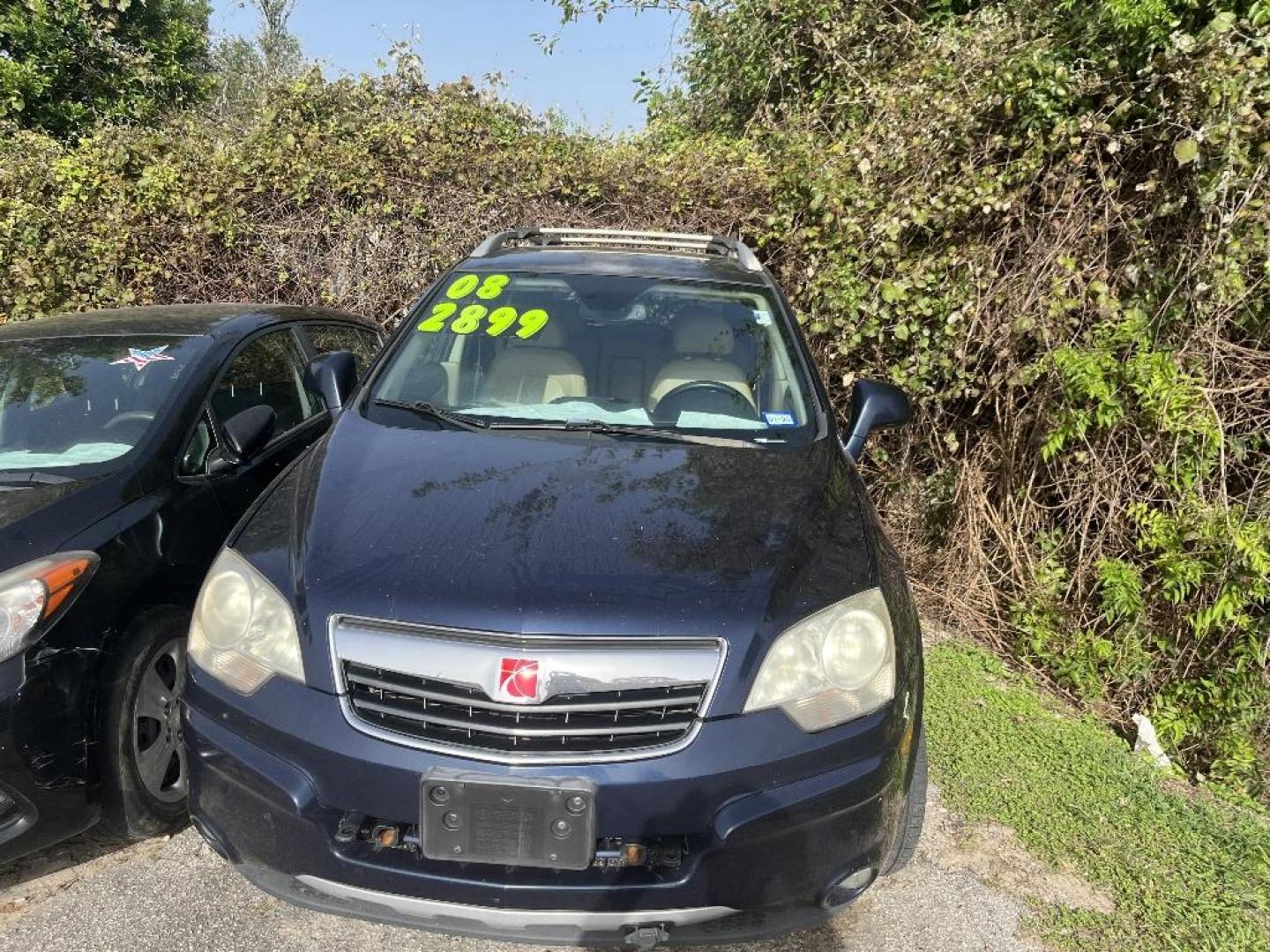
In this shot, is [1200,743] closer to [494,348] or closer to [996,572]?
[996,572]

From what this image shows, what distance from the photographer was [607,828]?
174 centimetres

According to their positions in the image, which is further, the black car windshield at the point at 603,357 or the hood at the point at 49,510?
the black car windshield at the point at 603,357

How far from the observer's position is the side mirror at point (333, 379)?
314cm

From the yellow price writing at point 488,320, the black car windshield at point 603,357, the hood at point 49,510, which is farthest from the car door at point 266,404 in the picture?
the yellow price writing at point 488,320

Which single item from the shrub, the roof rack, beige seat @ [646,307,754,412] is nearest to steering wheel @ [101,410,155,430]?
the roof rack

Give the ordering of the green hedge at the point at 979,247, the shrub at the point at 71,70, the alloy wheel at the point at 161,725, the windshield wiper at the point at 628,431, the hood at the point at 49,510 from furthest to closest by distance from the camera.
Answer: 1. the shrub at the point at 71,70
2. the green hedge at the point at 979,247
3. the windshield wiper at the point at 628,431
4. the alloy wheel at the point at 161,725
5. the hood at the point at 49,510

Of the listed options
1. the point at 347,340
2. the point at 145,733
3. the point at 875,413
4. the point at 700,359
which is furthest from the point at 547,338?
the point at 145,733

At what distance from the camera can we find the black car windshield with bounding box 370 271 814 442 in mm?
2916

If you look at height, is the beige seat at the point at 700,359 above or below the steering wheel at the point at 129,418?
above

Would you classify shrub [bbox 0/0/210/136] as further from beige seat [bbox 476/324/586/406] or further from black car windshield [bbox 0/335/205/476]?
beige seat [bbox 476/324/586/406]

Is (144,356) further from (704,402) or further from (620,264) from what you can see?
(704,402)

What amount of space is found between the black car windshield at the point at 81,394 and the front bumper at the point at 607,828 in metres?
1.51

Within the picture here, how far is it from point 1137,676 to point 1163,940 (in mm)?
1719

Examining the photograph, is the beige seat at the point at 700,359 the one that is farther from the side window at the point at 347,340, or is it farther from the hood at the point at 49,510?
the hood at the point at 49,510
